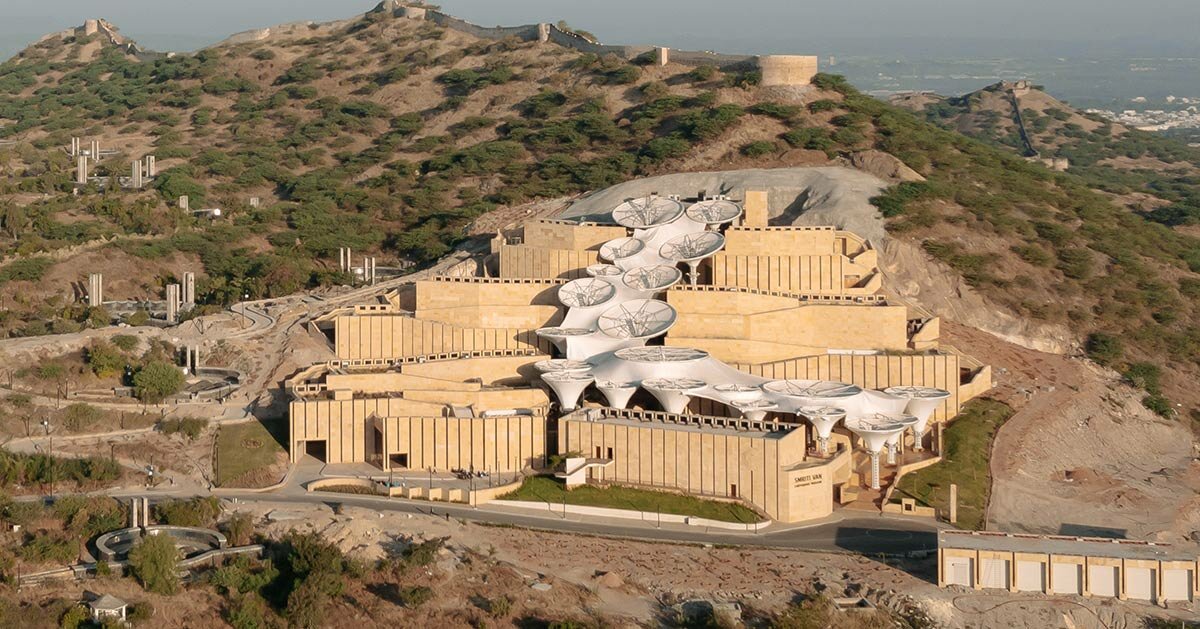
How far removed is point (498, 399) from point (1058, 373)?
20181mm

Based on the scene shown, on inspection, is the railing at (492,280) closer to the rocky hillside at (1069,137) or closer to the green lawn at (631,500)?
the green lawn at (631,500)

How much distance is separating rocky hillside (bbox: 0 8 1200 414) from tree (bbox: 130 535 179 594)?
847 inches

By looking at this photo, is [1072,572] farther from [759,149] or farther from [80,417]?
[759,149]

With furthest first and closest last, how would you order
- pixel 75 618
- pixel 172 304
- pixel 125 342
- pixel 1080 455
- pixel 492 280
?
pixel 172 304 → pixel 492 280 → pixel 125 342 → pixel 1080 455 → pixel 75 618

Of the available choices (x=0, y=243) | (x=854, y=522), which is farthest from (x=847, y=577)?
(x=0, y=243)

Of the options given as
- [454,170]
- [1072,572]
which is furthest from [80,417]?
[454,170]

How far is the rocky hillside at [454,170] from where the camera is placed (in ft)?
212

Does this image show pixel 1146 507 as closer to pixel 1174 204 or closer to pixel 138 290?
pixel 138 290

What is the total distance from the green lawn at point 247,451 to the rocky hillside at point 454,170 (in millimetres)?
13433

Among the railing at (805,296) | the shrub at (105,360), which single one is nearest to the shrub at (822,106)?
the railing at (805,296)

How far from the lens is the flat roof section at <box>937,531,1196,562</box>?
41.2 m

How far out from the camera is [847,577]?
135 feet

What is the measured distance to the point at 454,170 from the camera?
83688mm

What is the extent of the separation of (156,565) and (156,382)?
1288 cm
